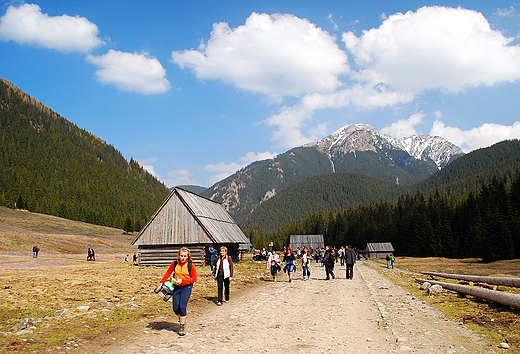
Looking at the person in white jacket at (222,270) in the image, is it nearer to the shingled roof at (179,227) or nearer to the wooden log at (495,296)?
the wooden log at (495,296)

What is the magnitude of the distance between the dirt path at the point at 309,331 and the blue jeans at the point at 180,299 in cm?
55

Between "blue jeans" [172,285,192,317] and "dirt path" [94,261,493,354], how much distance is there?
0.55 metres

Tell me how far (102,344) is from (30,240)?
66.2 meters

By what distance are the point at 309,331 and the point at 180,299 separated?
3.45 m

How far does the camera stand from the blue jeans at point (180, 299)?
8242 mm

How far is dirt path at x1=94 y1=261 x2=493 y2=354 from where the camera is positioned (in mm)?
6930

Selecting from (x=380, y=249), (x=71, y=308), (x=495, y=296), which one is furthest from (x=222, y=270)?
(x=380, y=249)

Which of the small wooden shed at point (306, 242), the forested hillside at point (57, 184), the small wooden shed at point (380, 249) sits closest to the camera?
the small wooden shed at point (380, 249)

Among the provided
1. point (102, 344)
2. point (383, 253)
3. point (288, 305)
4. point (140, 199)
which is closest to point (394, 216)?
point (383, 253)

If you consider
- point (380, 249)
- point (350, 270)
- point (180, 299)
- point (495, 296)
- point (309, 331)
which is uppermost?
point (180, 299)

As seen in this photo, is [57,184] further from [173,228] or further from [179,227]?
[179,227]

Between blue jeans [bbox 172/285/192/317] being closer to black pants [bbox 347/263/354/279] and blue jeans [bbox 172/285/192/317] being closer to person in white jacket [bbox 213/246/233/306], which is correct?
person in white jacket [bbox 213/246/233/306]

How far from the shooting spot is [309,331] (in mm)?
8531

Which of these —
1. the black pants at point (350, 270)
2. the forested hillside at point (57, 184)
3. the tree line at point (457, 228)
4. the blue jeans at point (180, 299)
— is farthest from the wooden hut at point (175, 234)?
the forested hillside at point (57, 184)
